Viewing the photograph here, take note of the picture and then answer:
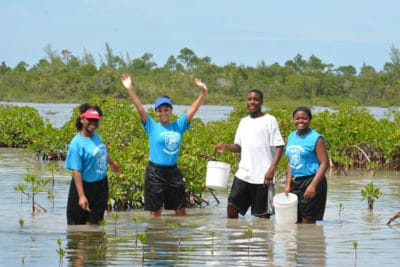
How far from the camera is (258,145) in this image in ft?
30.9

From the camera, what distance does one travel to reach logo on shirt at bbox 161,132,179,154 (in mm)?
9492

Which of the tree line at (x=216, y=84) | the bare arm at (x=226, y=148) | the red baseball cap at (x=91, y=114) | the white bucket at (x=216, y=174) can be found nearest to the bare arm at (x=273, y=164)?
the bare arm at (x=226, y=148)

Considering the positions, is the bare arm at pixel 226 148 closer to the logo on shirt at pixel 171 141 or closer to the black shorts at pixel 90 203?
the logo on shirt at pixel 171 141

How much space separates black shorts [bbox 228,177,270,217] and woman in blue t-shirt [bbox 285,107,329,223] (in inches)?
12.2

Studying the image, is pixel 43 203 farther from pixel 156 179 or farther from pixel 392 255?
pixel 392 255

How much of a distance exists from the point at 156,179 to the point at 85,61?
222 feet

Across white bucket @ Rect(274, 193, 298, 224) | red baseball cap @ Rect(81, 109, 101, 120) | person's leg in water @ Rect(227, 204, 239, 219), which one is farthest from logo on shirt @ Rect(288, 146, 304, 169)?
red baseball cap @ Rect(81, 109, 101, 120)

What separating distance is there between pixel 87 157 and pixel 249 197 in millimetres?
1895

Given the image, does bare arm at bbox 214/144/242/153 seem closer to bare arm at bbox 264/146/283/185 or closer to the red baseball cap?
bare arm at bbox 264/146/283/185

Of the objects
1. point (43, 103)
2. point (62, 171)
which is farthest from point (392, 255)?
point (43, 103)

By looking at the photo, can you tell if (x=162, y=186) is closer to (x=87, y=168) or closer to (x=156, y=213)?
(x=156, y=213)

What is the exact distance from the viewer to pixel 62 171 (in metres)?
16.2

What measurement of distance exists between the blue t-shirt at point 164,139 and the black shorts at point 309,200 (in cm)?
122

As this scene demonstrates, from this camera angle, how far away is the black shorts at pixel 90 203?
8789 mm
